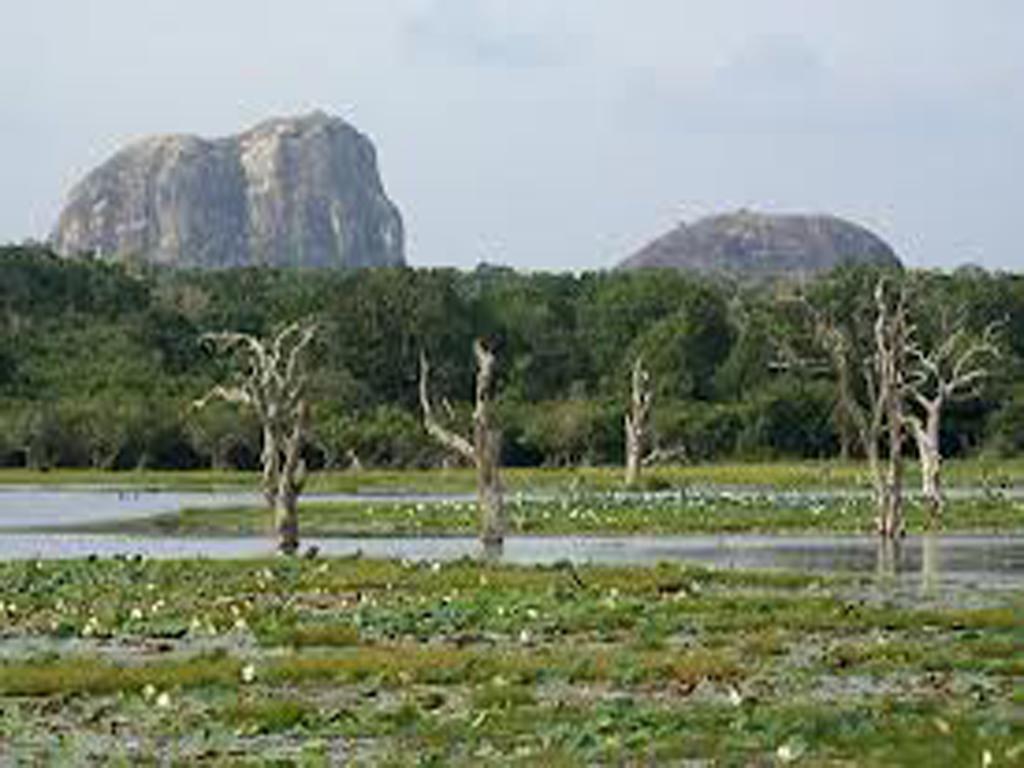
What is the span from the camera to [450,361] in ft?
485

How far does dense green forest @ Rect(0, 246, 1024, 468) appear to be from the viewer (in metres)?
127

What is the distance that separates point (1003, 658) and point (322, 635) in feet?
31.9

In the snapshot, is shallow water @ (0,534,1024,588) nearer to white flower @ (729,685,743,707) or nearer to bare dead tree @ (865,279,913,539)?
bare dead tree @ (865,279,913,539)

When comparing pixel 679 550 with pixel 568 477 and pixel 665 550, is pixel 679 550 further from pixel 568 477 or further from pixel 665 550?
pixel 568 477

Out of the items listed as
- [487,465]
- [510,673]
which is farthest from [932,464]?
[510,673]

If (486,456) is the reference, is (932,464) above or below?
below

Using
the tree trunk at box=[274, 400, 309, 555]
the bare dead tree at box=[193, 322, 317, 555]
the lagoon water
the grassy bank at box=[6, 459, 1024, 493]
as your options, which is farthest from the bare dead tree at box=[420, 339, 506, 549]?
the grassy bank at box=[6, 459, 1024, 493]

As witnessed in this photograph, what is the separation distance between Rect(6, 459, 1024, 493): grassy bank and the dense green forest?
145 inches

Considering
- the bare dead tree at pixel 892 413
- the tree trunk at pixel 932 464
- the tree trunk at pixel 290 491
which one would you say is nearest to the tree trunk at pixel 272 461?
the tree trunk at pixel 290 491

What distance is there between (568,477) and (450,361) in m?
41.9

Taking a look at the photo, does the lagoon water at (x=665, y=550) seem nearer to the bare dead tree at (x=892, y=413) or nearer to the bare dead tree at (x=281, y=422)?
the bare dead tree at (x=892, y=413)

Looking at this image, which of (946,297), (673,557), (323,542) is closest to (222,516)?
(323,542)

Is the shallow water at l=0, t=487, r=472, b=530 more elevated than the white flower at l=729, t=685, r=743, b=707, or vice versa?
the shallow water at l=0, t=487, r=472, b=530

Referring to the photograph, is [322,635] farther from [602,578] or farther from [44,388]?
[44,388]
